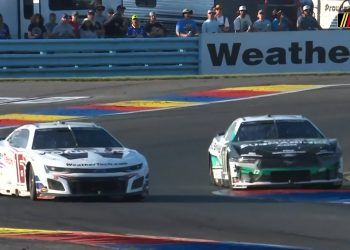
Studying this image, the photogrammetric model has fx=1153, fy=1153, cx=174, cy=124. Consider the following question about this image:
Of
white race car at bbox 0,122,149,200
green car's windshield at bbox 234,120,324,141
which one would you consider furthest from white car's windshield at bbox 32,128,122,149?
green car's windshield at bbox 234,120,324,141

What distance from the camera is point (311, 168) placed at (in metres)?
17.5

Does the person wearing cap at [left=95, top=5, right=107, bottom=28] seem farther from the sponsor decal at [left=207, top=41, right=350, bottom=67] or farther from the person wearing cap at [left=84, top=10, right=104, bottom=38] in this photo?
the sponsor decal at [left=207, top=41, right=350, bottom=67]

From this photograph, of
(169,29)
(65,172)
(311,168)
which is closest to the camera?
(65,172)

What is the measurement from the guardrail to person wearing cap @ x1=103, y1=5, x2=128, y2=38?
89cm

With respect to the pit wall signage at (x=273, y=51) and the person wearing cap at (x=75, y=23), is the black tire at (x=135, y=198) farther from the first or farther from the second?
the person wearing cap at (x=75, y=23)

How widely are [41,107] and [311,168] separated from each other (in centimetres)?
1048

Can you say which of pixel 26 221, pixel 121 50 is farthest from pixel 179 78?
pixel 26 221

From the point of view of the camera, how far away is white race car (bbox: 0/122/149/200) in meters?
16.0

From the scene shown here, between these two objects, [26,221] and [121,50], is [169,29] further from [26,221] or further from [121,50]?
[26,221]

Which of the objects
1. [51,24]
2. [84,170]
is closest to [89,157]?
[84,170]

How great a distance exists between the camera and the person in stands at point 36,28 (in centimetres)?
3027

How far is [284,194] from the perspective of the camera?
16.8 meters

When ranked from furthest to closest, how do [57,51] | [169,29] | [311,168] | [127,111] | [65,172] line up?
[169,29], [57,51], [127,111], [311,168], [65,172]

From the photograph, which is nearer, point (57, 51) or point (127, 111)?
point (127, 111)
